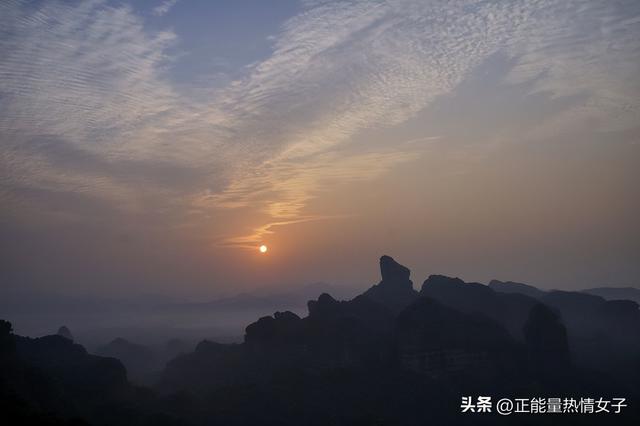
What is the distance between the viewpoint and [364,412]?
91875 millimetres

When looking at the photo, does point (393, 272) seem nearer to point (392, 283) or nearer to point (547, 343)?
point (392, 283)

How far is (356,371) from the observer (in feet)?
362

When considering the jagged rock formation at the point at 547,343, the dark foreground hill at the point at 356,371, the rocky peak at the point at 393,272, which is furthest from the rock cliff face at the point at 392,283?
the jagged rock formation at the point at 547,343

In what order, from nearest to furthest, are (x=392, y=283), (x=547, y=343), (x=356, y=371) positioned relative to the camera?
1. (x=356, y=371)
2. (x=547, y=343)
3. (x=392, y=283)

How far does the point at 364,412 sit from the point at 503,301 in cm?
7475

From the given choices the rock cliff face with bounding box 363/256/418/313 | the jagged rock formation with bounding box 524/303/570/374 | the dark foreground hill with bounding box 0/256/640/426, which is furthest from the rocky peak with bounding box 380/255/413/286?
the jagged rock formation with bounding box 524/303/570/374

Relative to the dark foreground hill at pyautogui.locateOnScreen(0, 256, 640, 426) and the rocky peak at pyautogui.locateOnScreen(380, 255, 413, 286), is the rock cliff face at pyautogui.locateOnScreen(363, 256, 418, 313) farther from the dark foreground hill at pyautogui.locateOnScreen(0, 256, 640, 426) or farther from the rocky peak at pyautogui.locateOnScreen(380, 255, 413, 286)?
the dark foreground hill at pyautogui.locateOnScreen(0, 256, 640, 426)

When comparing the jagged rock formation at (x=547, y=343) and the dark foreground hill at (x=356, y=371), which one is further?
the jagged rock formation at (x=547, y=343)

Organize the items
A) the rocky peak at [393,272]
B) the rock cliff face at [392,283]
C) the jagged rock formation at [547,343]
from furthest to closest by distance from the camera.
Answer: the rocky peak at [393,272]
the rock cliff face at [392,283]
the jagged rock formation at [547,343]

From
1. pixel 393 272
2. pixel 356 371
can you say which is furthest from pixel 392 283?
pixel 356 371

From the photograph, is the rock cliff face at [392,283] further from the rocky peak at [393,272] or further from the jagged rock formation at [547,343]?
the jagged rock formation at [547,343]

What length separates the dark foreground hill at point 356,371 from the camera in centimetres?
8675

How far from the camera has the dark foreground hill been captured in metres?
86.8

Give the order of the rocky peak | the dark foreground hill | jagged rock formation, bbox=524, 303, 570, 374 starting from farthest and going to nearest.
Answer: the rocky peak → jagged rock formation, bbox=524, 303, 570, 374 → the dark foreground hill
